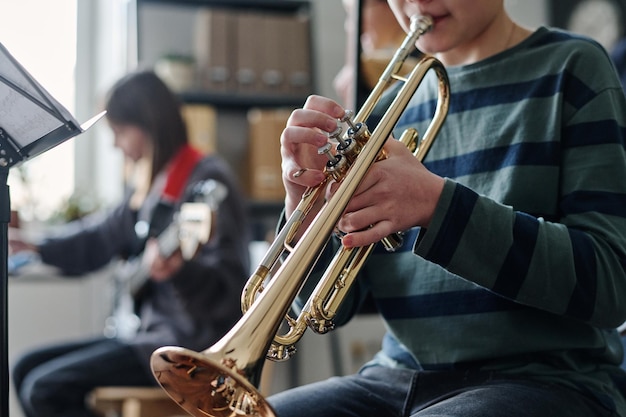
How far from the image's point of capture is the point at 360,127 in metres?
0.75

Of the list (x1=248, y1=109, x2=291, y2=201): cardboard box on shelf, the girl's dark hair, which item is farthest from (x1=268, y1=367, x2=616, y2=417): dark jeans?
(x1=248, y1=109, x2=291, y2=201): cardboard box on shelf

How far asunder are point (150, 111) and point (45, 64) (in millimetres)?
1349

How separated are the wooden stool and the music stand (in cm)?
100

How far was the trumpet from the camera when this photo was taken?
0.63m

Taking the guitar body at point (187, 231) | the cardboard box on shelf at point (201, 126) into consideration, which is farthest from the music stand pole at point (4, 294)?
the cardboard box on shelf at point (201, 126)

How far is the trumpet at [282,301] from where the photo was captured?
630 mm

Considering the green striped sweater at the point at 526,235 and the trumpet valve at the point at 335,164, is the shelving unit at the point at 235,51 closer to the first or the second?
the green striped sweater at the point at 526,235

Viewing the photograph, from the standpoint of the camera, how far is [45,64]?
332 centimetres

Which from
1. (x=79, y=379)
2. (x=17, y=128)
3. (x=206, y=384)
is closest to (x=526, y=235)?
(x=206, y=384)

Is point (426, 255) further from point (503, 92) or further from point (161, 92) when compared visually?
point (161, 92)

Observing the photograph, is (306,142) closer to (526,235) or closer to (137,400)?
(526,235)

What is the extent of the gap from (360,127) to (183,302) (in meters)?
1.28

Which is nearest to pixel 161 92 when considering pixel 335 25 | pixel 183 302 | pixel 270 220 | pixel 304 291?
pixel 183 302

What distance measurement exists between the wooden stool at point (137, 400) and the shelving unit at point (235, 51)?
38.7 inches
